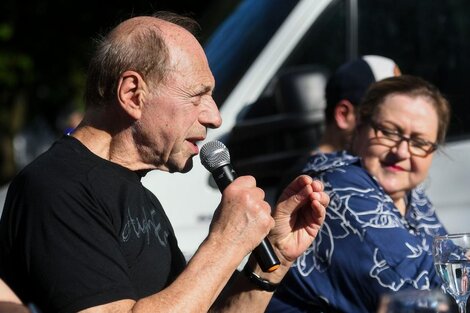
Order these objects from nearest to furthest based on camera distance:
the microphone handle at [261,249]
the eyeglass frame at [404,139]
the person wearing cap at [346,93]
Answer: the microphone handle at [261,249]
the eyeglass frame at [404,139]
the person wearing cap at [346,93]

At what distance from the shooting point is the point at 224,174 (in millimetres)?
3297

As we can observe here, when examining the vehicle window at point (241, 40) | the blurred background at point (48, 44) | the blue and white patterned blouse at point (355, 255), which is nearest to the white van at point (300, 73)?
the vehicle window at point (241, 40)

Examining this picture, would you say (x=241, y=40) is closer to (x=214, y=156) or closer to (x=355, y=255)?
(x=355, y=255)

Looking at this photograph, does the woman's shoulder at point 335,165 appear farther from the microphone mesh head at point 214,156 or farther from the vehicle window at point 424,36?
the vehicle window at point 424,36

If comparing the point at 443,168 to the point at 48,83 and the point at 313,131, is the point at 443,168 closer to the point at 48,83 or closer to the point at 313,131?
the point at 313,131

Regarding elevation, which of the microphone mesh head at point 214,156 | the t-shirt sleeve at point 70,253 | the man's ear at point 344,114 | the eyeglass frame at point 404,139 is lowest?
the man's ear at point 344,114

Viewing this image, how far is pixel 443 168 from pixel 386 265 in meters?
1.31

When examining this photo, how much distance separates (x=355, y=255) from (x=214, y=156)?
0.96 meters

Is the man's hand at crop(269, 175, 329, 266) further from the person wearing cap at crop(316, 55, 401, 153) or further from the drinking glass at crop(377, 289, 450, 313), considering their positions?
the person wearing cap at crop(316, 55, 401, 153)

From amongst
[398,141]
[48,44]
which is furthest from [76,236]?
[48,44]

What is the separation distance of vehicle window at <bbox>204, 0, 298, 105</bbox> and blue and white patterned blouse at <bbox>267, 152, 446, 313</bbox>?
103cm

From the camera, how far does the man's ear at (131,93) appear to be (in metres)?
3.32

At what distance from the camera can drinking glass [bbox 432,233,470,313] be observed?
327 cm

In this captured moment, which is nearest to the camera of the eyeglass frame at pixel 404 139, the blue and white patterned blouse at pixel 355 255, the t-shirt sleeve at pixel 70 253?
the t-shirt sleeve at pixel 70 253
